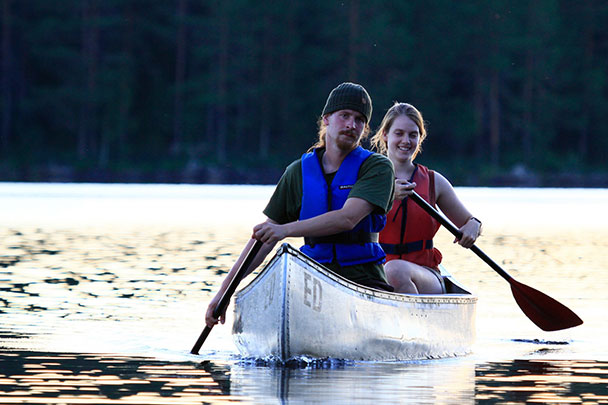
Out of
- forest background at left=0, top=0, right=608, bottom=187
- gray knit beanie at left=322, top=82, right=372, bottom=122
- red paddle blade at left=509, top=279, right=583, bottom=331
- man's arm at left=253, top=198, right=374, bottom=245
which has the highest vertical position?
forest background at left=0, top=0, right=608, bottom=187

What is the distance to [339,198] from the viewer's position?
7.11 metres

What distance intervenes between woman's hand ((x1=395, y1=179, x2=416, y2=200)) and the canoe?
0.64 meters

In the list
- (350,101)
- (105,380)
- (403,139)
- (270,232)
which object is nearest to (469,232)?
(403,139)

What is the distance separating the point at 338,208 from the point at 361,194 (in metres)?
0.27

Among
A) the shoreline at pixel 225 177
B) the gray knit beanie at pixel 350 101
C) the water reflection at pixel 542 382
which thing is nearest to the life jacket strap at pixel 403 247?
the water reflection at pixel 542 382

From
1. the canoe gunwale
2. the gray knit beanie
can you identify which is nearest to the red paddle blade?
the canoe gunwale

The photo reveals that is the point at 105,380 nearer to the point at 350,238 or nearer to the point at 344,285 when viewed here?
the point at 344,285

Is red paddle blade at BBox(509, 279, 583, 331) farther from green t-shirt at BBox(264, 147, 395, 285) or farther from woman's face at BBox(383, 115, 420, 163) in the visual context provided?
green t-shirt at BBox(264, 147, 395, 285)

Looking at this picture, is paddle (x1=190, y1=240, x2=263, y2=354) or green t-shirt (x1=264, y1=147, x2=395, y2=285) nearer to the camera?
green t-shirt (x1=264, y1=147, x2=395, y2=285)

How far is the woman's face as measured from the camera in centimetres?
817

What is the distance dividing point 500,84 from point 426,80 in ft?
10.9

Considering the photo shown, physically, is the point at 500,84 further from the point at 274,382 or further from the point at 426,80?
the point at 274,382

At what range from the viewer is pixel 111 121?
49.8 m

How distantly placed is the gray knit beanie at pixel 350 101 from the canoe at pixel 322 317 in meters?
0.81
